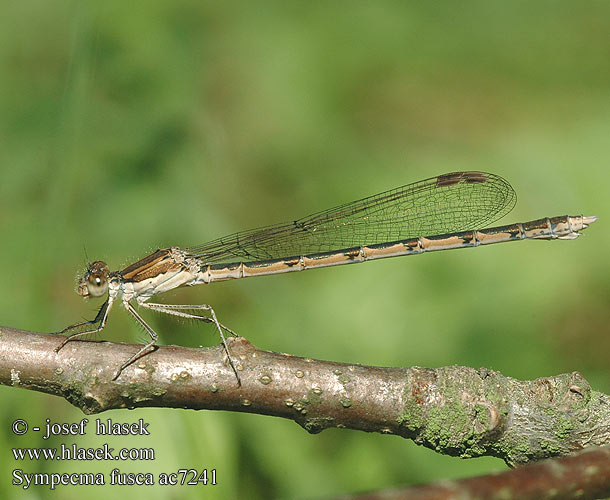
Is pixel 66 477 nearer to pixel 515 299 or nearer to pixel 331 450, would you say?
pixel 331 450

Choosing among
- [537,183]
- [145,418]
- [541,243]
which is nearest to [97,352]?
[145,418]

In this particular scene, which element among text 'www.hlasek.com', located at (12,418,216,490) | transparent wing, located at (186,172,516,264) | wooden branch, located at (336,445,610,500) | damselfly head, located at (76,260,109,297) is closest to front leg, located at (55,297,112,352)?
damselfly head, located at (76,260,109,297)

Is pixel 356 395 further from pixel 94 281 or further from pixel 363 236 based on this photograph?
pixel 363 236

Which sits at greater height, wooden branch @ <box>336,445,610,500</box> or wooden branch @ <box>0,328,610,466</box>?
wooden branch @ <box>0,328,610,466</box>

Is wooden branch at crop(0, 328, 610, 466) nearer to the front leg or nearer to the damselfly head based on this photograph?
the front leg

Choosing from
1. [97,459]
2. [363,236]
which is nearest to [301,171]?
[363,236]

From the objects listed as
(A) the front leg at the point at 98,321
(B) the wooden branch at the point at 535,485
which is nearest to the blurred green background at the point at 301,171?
(A) the front leg at the point at 98,321
